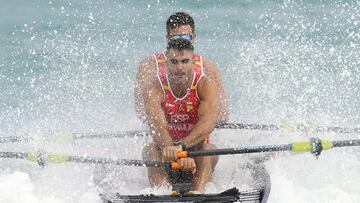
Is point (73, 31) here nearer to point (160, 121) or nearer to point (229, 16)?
point (229, 16)

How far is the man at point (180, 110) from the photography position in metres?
6.47

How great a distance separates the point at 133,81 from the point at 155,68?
5.18 metres

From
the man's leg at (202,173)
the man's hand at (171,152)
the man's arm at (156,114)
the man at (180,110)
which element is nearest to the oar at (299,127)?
the man at (180,110)

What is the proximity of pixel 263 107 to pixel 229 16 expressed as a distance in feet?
20.2

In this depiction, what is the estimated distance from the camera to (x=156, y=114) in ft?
21.8

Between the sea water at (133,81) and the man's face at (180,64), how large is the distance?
3.91 ft

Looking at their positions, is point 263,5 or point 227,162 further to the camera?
point 263,5

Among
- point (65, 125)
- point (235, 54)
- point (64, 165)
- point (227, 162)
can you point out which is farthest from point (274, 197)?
point (235, 54)

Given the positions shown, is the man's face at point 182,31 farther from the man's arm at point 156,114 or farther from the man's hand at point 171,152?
the man's hand at point 171,152

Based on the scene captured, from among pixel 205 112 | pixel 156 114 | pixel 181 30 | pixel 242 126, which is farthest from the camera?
pixel 242 126

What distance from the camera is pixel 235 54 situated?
1381cm

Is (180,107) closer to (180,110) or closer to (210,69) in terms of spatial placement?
(180,110)

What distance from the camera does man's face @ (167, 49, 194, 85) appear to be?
21.3 ft

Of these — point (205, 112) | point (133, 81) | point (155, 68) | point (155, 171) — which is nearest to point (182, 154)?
point (155, 171)
